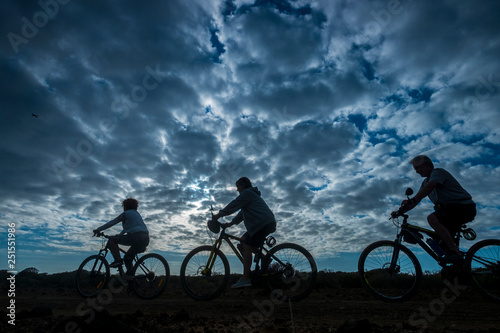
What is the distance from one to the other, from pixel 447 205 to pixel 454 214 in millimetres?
198

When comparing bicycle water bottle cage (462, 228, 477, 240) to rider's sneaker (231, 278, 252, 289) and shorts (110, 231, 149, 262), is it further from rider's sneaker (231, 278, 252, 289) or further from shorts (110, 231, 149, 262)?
shorts (110, 231, 149, 262)

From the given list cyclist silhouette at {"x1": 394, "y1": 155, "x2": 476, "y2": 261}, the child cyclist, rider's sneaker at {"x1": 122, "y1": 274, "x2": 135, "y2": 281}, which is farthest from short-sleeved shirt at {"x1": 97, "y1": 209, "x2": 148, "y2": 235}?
cyclist silhouette at {"x1": 394, "y1": 155, "x2": 476, "y2": 261}

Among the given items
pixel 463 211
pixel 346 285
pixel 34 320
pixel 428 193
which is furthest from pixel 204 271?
pixel 346 285

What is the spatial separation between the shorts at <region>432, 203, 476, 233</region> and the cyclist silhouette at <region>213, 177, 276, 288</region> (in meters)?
3.23

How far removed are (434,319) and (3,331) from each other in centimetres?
566

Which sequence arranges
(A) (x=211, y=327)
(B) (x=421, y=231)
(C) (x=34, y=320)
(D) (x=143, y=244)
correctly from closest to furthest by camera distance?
(A) (x=211, y=327) → (C) (x=34, y=320) → (B) (x=421, y=231) → (D) (x=143, y=244)

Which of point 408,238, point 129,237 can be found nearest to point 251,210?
point 408,238

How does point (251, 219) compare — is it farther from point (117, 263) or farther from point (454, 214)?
point (117, 263)

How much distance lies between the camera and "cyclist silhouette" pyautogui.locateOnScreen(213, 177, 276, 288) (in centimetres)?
636

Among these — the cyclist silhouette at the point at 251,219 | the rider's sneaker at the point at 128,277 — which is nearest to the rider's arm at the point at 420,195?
the cyclist silhouette at the point at 251,219

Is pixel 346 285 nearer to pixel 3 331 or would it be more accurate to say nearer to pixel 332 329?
pixel 332 329

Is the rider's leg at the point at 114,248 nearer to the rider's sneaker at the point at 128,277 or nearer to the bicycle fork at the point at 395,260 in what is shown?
the rider's sneaker at the point at 128,277

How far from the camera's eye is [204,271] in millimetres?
6832

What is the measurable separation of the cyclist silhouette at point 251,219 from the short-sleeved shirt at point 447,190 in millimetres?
3242
